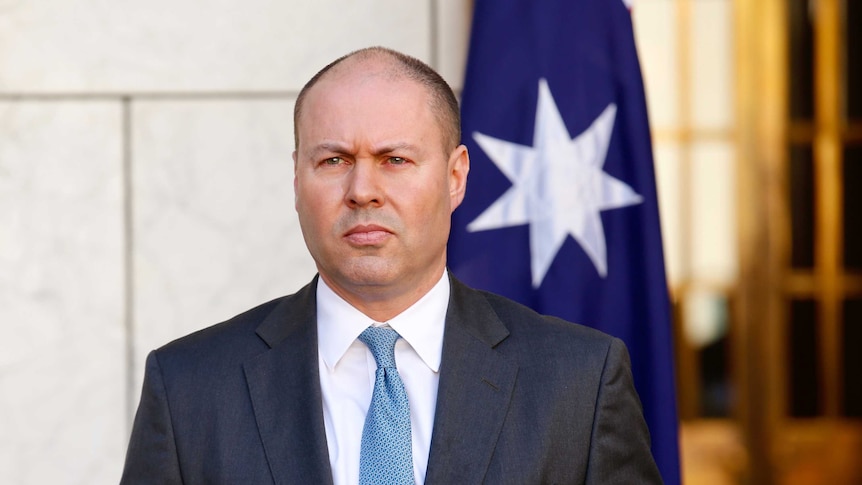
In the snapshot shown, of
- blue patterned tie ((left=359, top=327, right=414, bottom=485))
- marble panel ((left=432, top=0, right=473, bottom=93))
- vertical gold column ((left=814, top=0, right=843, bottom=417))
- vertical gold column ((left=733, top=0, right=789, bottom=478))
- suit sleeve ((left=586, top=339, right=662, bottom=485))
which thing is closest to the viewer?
blue patterned tie ((left=359, top=327, right=414, bottom=485))

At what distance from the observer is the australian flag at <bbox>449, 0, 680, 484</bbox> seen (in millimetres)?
3287

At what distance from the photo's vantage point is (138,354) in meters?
3.57

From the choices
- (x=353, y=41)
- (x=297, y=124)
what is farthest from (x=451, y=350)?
(x=353, y=41)

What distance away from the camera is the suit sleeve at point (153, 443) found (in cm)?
207

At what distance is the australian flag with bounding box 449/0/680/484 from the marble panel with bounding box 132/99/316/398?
25.1 inches

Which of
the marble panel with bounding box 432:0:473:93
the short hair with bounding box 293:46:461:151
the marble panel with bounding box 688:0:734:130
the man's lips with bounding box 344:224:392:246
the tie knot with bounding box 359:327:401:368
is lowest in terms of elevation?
the tie knot with bounding box 359:327:401:368

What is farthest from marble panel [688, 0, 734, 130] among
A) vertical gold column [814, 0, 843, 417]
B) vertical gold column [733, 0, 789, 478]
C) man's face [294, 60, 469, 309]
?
man's face [294, 60, 469, 309]

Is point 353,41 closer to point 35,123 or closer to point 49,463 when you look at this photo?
point 35,123

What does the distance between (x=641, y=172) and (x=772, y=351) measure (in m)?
2.83

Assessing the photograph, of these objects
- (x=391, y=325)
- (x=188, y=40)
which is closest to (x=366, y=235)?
(x=391, y=325)

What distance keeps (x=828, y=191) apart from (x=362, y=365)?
4.43 m

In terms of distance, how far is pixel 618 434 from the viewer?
7.09 feet

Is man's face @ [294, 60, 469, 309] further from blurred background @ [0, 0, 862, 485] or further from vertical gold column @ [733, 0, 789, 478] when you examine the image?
vertical gold column @ [733, 0, 789, 478]

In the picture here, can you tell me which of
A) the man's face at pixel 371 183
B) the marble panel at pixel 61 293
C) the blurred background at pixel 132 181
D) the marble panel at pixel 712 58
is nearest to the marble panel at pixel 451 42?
the blurred background at pixel 132 181
